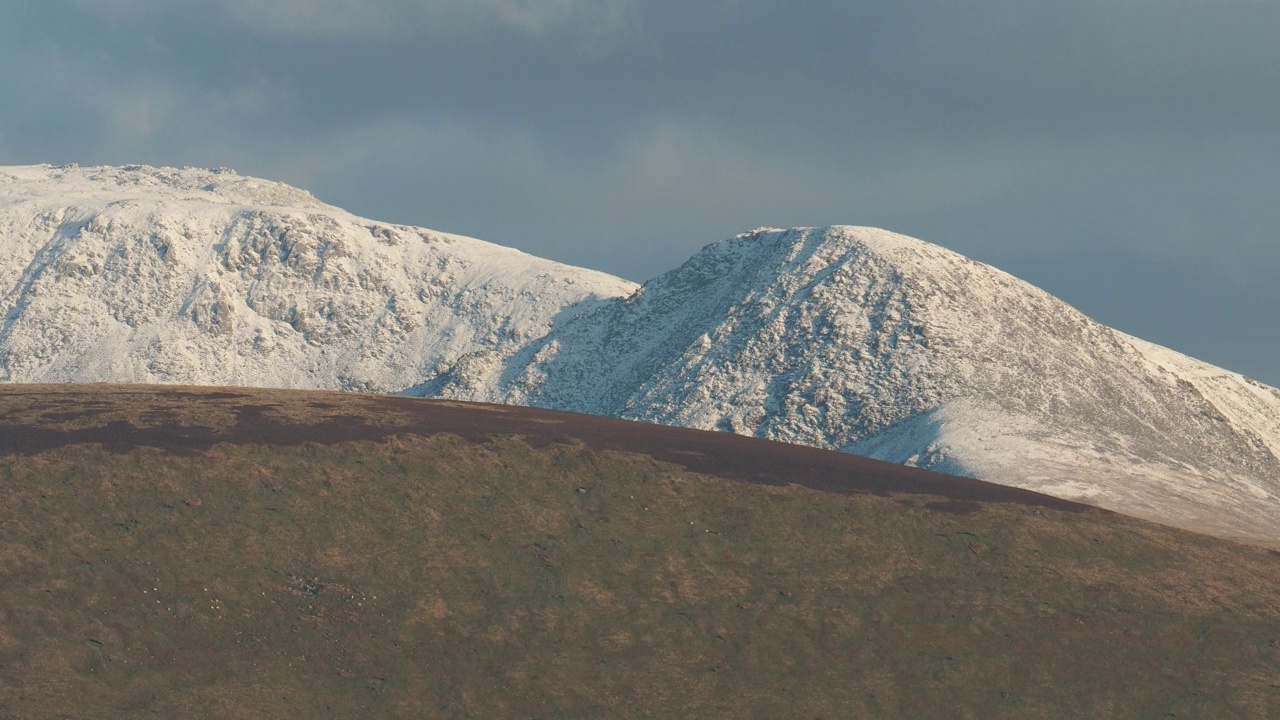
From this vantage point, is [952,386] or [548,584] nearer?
[548,584]

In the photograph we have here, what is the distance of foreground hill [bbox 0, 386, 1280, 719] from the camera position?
45.2 metres

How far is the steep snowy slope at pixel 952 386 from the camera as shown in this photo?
14175 centimetres

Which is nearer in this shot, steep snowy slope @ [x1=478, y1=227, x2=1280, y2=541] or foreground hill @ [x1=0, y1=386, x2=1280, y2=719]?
foreground hill @ [x1=0, y1=386, x2=1280, y2=719]

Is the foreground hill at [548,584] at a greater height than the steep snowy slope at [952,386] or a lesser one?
lesser

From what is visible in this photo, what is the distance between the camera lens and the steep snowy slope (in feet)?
465

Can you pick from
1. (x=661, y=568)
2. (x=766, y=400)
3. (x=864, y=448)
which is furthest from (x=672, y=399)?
(x=661, y=568)

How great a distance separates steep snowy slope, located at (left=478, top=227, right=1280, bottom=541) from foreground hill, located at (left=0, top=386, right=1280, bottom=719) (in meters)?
68.3

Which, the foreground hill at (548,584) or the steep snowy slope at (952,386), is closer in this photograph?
the foreground hill at (548,584)

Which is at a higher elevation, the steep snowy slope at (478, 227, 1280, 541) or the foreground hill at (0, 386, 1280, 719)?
the steep snowy slope at (478, 227, 1280, 541)

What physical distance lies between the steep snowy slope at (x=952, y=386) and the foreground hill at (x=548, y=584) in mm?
68322

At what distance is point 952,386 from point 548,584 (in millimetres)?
116037

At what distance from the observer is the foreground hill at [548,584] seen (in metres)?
45.2

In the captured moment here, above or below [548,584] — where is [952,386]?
above

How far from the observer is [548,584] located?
52.9 metres
